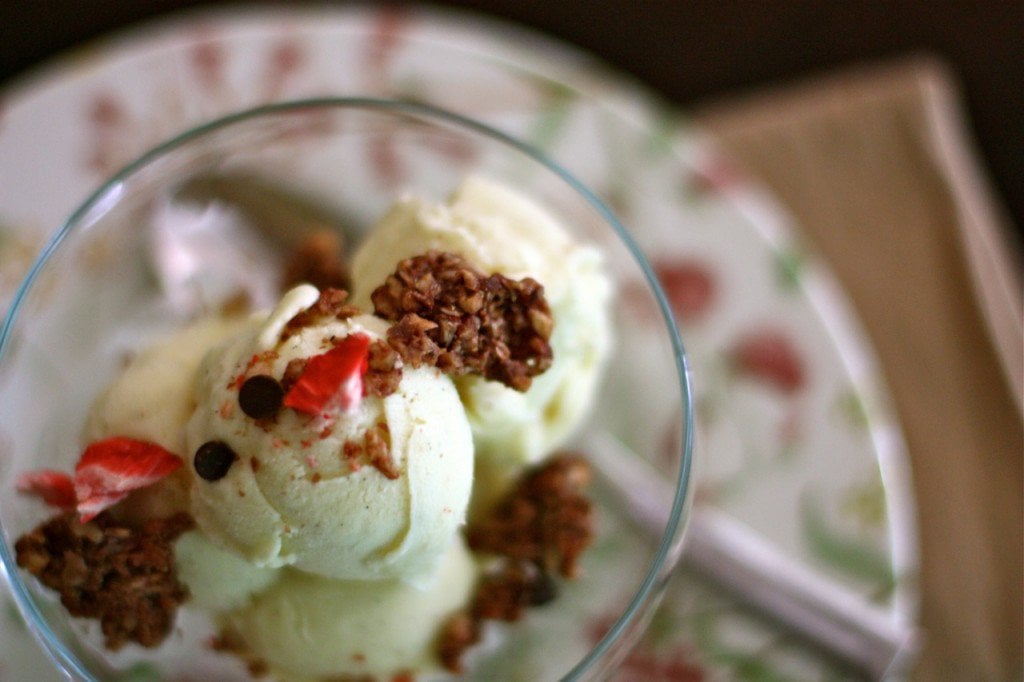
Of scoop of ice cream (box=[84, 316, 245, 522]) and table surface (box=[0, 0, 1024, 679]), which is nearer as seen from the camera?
scoop of ice cream (box=[84, 316, 245, 522])

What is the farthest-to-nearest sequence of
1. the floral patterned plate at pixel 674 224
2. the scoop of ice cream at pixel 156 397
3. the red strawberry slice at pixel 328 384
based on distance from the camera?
the floral patterned plate at pixel 674 224 < the scoop of ice cream at pixel 156 397 < the red strawberry slice at pixel 328 384

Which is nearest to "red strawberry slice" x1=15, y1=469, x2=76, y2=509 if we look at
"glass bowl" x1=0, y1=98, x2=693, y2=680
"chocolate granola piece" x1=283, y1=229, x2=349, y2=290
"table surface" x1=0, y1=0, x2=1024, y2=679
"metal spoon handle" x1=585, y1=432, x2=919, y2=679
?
"glass bowl" x1=0, y1=98, x2=693, y2=680

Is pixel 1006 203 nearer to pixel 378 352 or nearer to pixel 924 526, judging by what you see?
pixel 924 526

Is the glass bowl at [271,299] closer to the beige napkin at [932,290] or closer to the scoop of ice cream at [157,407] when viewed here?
the scoop of ice cream at [157,407]

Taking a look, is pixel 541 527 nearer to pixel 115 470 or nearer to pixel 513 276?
pixel 513 276

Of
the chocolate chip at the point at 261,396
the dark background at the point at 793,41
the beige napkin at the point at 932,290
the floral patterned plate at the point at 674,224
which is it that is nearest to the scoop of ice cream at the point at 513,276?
the chocolate chip at the point at 261,396

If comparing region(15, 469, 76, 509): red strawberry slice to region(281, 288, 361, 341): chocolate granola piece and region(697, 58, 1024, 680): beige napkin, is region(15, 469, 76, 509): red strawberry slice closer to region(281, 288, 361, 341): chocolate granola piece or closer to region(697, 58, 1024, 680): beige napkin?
region(281, 288, 361, 341): chocolate granola piece
